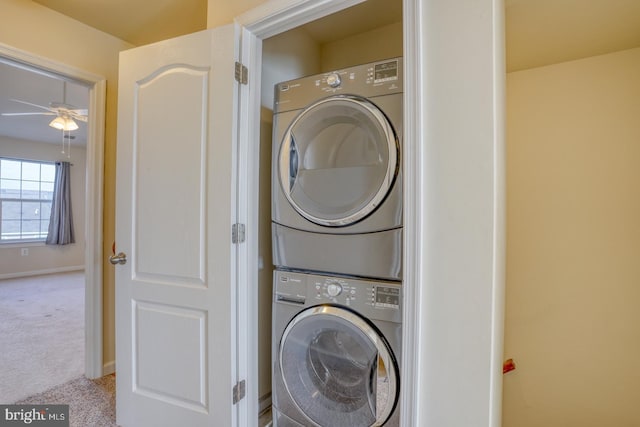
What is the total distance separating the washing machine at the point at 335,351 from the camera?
4.04 ft

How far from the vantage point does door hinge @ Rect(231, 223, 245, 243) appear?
145cm

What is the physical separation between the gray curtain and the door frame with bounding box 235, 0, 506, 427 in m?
7.11

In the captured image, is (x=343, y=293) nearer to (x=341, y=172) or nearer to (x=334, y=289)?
(x=334, y=289)

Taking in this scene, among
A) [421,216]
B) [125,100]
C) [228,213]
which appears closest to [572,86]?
[421,216]

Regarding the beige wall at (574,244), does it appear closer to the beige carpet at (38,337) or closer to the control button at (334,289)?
the control button at (334,289)

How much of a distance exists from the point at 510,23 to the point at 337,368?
1776mm

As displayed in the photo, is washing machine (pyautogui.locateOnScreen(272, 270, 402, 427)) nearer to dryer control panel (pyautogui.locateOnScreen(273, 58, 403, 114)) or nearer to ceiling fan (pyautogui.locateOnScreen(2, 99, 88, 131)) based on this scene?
dryer control panel (pyautogui.locateOnScreen(273, 58, 403, 114))

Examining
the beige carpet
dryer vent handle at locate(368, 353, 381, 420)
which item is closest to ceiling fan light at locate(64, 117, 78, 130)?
the beige carpet

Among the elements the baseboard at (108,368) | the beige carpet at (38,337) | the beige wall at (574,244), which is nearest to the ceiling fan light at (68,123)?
the beige carpet at (38,337)

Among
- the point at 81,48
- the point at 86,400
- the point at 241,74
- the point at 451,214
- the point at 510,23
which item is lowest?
the point at 86,400

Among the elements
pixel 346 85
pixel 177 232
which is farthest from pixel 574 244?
pixel 177 232

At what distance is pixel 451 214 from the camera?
1005 mm

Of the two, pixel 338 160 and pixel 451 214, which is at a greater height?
pixel 338 160
